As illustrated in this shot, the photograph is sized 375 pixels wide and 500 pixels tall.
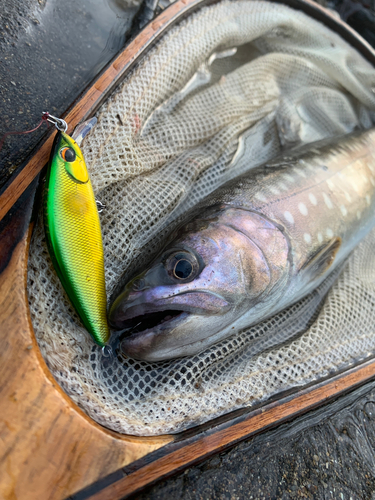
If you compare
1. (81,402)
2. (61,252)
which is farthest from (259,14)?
(81,402)

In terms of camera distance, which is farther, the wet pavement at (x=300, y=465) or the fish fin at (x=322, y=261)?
the fish fin at (x=322, y=261)

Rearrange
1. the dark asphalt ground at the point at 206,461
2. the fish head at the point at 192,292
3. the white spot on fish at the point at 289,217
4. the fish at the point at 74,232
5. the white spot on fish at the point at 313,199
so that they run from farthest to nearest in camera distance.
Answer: the white spot on fish at the point at 313,199
the white spot on fish at the point at 289,217
the dark asphalt ground at the point at 206,461
the fish head at the point at 192,292
the fish at the point at 74,232

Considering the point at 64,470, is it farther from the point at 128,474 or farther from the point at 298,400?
the point at 298,400

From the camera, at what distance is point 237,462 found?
1.41m

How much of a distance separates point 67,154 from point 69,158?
2 cm

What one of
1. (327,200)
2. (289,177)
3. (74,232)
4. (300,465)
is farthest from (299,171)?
(300,465)

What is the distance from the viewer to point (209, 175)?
197 centimetres

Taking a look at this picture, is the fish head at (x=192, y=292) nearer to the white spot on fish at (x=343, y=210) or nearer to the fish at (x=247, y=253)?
the fish at (x=247, y=253)

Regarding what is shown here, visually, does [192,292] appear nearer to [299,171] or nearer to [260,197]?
[260,197]

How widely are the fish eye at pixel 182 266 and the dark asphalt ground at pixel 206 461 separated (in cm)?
80

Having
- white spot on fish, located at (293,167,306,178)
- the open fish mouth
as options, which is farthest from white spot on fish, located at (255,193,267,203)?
the open fish mouth

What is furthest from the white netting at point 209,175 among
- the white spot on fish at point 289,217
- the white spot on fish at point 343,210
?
A: the white spot on fish at point 289,217

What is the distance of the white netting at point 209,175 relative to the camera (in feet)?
4.23

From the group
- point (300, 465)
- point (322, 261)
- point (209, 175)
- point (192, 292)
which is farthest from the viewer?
point (209, 175)
